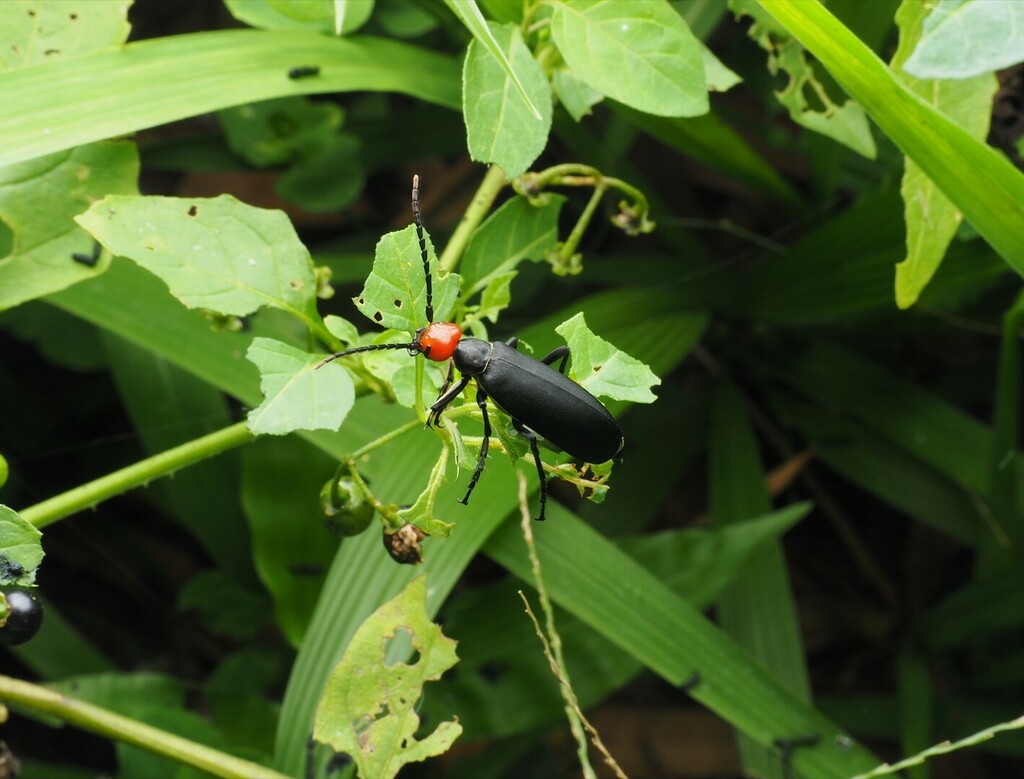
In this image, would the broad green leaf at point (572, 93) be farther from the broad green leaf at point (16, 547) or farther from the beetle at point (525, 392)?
the broad green leaf at point (16, 547)

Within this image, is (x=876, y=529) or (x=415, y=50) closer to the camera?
(x=415, y=50)

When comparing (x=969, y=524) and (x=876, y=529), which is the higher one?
(x=969, y=524)

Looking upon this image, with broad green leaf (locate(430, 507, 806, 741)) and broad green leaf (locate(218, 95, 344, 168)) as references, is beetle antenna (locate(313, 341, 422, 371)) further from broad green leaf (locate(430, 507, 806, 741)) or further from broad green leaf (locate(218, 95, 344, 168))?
broad green leaf (locate(218, 95, 344, 168))

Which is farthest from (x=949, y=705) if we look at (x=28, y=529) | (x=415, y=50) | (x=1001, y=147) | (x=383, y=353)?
(x=28, y=529)

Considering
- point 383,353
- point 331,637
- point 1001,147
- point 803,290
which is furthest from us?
point 803,290

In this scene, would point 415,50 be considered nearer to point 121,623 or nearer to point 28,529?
point 28,529

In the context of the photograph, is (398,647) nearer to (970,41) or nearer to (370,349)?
(370,349)

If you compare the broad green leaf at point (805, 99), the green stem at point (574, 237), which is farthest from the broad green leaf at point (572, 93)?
the broad green leaf at point (805, 99)
